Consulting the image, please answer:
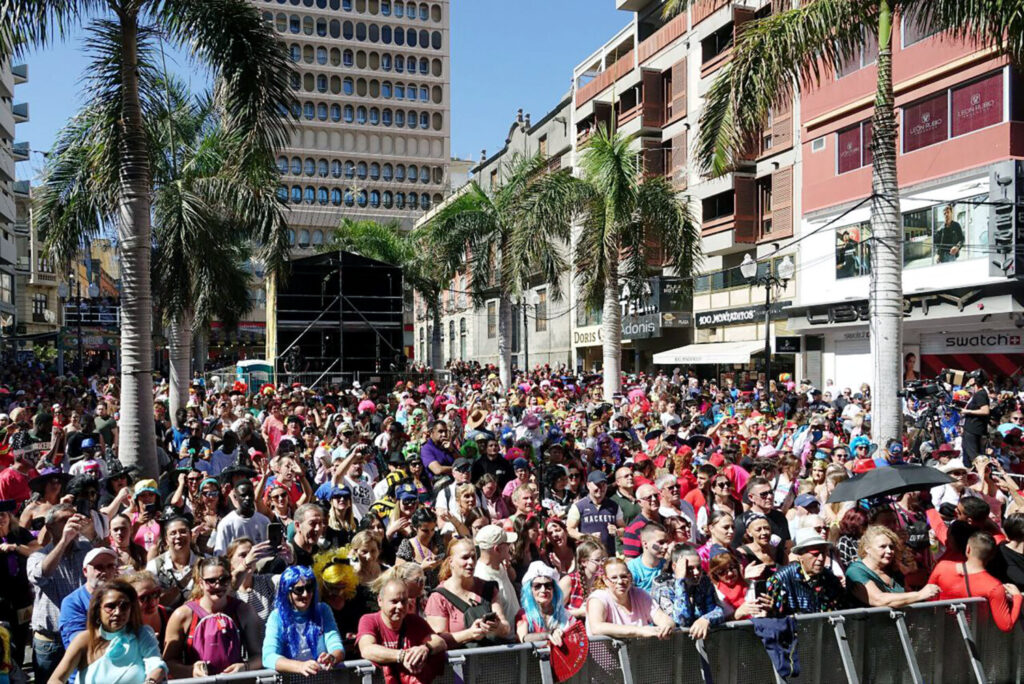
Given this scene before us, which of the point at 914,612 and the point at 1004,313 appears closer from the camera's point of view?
the point at 914,612

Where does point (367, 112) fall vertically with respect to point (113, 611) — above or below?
above

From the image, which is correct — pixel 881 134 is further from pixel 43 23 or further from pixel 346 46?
pixel 346 46

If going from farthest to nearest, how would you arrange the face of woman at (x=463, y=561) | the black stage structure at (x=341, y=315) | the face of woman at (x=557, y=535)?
the black stage structure at (x=341, y=315)
the face of woman at (x=557, y=535)
the face of woman at (x=463, y=561)

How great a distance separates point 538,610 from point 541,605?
3 centimetres

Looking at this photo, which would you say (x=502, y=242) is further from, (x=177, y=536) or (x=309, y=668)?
(x=309, y=668)

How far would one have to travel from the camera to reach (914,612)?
5746 mm

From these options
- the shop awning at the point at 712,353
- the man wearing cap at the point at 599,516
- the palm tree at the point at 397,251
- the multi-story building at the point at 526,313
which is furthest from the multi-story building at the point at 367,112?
the man wearing cap at the point at 599,516

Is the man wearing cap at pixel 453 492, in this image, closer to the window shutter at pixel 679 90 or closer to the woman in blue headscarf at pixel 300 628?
the woman in blue headscarf at pixel 300 628

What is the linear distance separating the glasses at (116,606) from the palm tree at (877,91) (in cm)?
1014

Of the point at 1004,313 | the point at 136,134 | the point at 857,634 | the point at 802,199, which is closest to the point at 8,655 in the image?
the point at 857,634

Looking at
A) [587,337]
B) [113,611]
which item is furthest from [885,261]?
[587,337]

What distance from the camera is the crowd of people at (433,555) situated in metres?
4.94

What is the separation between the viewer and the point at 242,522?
23.6ft

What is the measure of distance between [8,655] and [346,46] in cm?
9365
